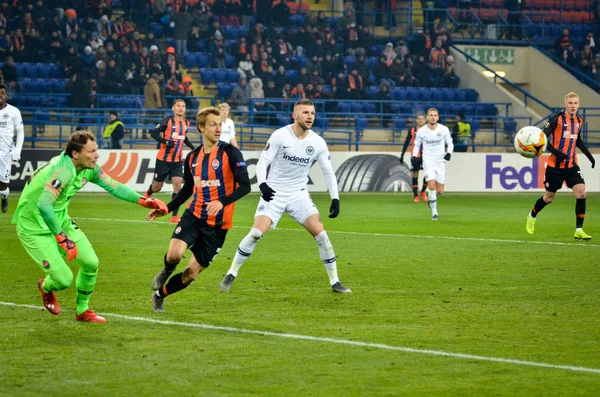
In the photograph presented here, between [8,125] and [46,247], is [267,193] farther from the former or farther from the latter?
[8,125]

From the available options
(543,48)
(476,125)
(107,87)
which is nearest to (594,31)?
(543,48)

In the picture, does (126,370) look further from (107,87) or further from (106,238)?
(107,87)

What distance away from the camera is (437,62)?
38250 mm

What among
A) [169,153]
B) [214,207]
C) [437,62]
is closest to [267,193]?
[214,207]

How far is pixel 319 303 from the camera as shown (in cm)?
1016

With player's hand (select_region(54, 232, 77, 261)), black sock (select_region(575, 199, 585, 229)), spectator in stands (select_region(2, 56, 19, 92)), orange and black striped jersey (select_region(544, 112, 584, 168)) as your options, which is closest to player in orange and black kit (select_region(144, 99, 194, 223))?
orange and black striped jersey (select_region(544, 112, 584, 168))

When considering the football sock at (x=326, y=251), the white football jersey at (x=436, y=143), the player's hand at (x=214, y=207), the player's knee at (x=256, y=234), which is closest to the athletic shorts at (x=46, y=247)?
the player's hand at (x=214, y=207)

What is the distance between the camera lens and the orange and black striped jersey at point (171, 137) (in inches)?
796

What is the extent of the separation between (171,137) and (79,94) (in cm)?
1177

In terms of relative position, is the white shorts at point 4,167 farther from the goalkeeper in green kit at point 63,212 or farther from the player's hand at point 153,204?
the player's hand at point 153,204

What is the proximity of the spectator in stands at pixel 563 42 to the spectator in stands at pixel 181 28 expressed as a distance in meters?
15.9

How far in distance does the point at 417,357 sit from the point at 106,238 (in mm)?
10041

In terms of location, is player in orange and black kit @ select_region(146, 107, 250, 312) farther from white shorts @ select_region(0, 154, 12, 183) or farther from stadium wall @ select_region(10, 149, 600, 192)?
stadium wall @ select_region(10, 149, 600, 192)

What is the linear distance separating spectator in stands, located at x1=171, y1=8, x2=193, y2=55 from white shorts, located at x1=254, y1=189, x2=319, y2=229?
2435cm
